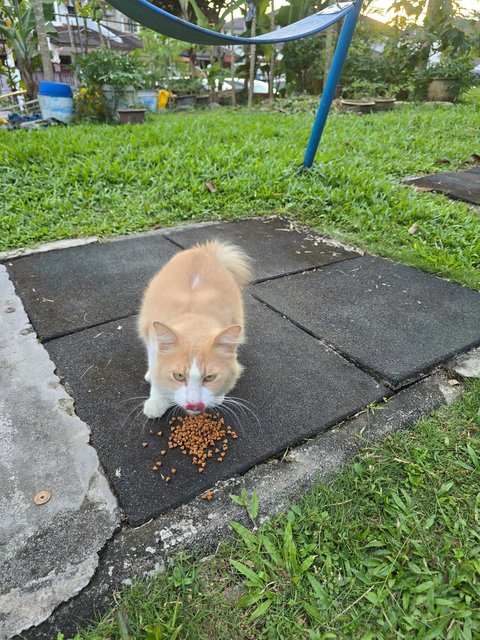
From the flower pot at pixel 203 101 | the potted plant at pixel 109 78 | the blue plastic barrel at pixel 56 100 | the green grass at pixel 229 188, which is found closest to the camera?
the green grass at pixel 229 188

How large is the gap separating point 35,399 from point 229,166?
4.13 meters

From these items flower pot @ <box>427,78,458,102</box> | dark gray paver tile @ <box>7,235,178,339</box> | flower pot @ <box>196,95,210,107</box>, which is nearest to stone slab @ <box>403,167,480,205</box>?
dark gray paver tile @ <box>7,235,178,339</box>

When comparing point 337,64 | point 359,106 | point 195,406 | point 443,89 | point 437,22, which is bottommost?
point 195,406

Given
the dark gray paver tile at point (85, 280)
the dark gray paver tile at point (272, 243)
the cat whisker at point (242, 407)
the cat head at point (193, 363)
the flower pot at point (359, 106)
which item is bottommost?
the cat whisker at point (242, 407)

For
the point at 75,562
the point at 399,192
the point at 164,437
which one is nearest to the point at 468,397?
the point at 164,437

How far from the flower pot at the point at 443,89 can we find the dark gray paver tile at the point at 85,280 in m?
12.0

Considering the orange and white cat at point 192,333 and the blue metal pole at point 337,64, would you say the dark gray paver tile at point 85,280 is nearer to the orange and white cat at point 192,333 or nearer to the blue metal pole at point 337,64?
the orange and white cat at point 192,333

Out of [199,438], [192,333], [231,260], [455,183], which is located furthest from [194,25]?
[455,183]

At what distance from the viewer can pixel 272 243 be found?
13.2 feet

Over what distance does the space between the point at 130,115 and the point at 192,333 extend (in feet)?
26.9

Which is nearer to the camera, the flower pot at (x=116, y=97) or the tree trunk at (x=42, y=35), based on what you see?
the tree trunk at (x=42, y=35)

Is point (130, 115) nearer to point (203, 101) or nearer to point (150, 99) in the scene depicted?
point (150, 99)

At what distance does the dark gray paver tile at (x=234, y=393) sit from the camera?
1.77 m

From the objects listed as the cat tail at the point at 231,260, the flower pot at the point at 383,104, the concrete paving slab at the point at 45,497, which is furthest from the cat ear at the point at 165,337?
the flower pot at the point at 383,104
